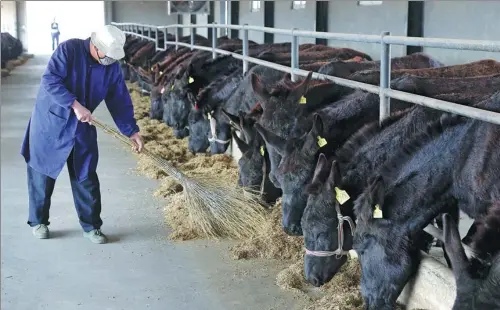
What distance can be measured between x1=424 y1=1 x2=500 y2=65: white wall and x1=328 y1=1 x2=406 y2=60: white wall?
54cm

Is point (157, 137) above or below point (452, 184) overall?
below

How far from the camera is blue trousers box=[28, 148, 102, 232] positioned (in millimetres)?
5668

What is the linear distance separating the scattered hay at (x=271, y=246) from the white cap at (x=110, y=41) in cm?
188

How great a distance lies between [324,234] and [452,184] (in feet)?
2.95

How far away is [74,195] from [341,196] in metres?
2.75

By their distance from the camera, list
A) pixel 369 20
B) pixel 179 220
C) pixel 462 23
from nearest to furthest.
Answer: pixel 179 220
pixel 462 23
pixel 369 20

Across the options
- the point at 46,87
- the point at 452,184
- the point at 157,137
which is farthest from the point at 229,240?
the point at 157,137

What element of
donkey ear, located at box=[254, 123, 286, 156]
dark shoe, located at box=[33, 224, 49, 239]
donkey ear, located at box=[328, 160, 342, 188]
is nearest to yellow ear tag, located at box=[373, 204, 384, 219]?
donkey ear, located at box=[328, 160, 342, 188]

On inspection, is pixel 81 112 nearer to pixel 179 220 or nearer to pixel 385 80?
pixel 179 220

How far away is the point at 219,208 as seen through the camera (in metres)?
5.84

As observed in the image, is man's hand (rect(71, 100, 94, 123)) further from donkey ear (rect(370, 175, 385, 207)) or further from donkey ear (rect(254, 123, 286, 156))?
donkey ear (rect(370, 175, 385, 207))

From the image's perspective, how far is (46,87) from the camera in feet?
17.2

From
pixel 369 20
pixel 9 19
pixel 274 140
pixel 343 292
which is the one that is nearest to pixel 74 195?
pixel 274 140

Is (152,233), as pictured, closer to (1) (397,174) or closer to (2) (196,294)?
(2) (196,294)
